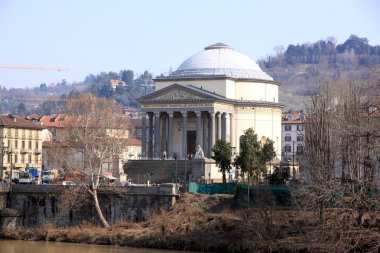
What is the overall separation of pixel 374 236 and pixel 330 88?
45551 mm

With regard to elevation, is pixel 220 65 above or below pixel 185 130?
above

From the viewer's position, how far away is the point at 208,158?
345ft

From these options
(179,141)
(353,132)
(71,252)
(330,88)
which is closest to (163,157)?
(179,141)

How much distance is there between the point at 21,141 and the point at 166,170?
126 feet

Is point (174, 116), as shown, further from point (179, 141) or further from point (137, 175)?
point (137, 175)

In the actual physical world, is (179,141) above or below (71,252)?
above

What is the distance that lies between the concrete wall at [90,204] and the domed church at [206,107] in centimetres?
2767

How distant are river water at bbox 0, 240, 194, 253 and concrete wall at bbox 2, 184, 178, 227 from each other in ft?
17.8

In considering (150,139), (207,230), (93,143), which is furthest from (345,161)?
(150,139)

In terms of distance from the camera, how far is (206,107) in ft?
356

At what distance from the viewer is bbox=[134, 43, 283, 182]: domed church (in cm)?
10938

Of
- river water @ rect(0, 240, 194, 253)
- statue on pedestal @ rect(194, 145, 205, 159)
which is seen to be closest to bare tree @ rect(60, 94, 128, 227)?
river water @ rect(0, 240, 194, 253)

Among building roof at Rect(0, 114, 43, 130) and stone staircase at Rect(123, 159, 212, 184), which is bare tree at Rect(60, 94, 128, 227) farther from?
building roof at Rect(0, 114, 43, 130)

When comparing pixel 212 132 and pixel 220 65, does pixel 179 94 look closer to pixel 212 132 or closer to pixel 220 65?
pixel 212 132
